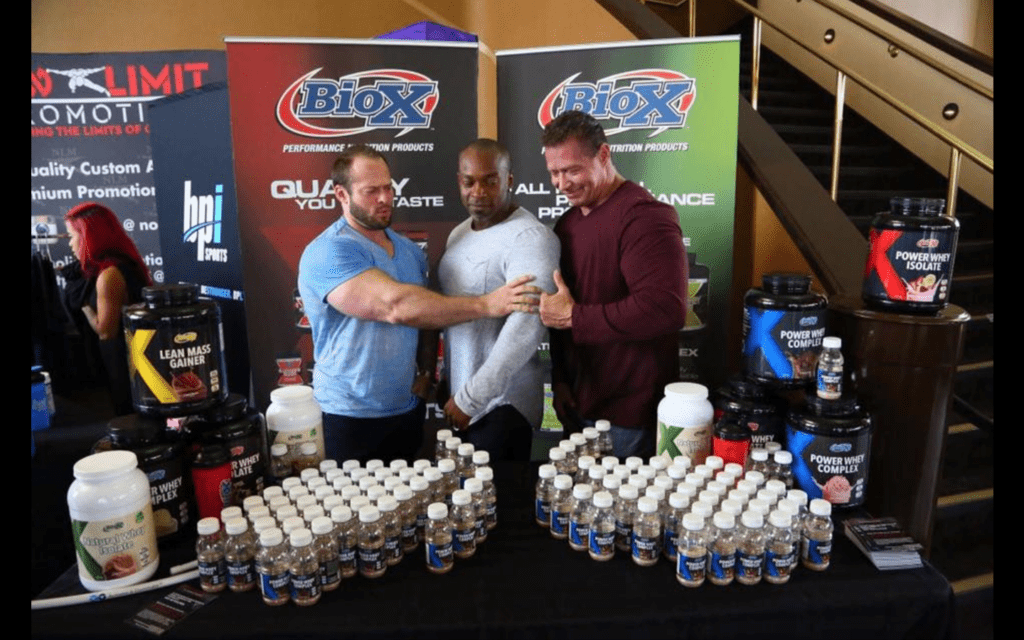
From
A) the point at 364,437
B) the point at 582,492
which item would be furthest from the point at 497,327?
the point at 582,492

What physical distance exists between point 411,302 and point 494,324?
32 cm

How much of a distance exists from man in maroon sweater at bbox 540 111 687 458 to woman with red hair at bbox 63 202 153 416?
243 centimetres

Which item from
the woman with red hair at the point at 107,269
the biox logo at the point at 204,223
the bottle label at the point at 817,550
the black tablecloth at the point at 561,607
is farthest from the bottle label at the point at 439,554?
the biox logo at the point at 204,223

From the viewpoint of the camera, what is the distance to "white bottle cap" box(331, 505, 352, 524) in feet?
4.57

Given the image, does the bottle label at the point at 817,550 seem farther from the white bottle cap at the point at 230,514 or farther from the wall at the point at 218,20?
the wall at the point at 218,20

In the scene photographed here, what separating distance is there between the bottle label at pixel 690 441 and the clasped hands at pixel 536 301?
59cm

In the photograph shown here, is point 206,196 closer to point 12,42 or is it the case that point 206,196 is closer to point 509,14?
point 509,14

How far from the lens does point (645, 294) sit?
2.20 m

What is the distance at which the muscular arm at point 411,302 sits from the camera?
2.23m

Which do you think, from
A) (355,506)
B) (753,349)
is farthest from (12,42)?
(753,349)

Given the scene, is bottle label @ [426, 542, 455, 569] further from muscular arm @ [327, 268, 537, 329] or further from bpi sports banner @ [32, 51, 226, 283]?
bpi sports banner @ [32, 51, 226, 283]

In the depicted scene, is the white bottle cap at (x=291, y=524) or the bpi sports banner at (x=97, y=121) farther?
the bpi sports banner at (x=97, y=121)

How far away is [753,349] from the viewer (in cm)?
180

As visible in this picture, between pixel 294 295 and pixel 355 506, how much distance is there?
176cm
